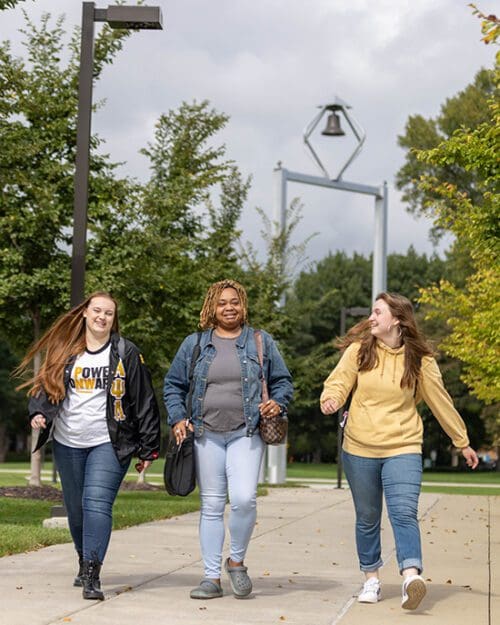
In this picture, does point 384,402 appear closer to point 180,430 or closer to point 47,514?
point 180,430

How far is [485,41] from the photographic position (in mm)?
8828

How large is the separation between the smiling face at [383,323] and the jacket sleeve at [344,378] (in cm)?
16

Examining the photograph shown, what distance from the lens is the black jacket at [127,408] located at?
7922mm

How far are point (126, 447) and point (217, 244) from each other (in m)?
17.9

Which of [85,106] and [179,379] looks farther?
[85,106]

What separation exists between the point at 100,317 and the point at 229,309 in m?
Result: 0.78

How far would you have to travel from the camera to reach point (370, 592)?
813 centimetres

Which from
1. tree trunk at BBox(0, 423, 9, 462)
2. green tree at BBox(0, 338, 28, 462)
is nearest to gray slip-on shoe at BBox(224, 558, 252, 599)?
green tree at BBox(0, 338, 28, 462)

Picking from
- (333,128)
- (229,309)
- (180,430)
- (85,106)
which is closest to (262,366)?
(229,309)

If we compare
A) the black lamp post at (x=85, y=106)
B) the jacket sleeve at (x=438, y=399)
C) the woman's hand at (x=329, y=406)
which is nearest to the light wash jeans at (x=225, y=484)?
the woman's hand at (x=329, y=406)

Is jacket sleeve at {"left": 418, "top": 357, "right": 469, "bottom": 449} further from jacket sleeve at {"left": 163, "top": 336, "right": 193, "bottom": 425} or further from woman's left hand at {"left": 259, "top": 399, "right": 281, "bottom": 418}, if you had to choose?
jacket sleeve at {"left": 163, "top": 336, "right": 193, "bottom": 425}

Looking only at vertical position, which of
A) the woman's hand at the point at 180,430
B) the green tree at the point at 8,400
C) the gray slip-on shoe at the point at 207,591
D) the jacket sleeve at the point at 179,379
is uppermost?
the green tree at the point at 8,400

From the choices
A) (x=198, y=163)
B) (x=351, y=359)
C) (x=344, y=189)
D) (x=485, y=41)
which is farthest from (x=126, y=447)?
(x=344, y=189)

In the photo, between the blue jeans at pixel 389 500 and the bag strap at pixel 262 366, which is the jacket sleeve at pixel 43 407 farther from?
the blue jeans at pixel 389 500
